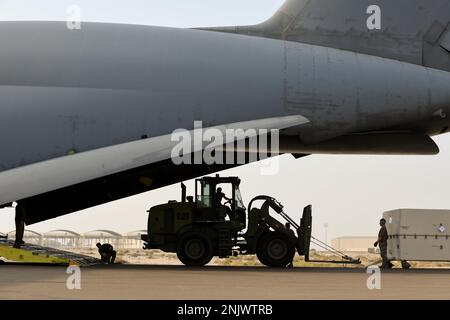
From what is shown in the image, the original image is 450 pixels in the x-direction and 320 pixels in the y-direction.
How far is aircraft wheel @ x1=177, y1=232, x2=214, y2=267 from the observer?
1628 cm

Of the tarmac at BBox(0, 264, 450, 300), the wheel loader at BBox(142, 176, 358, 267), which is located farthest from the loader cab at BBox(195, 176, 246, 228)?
the tarmac at BBox(0, 264, 450, 300)

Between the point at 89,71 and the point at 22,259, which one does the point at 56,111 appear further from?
the point at 22,259

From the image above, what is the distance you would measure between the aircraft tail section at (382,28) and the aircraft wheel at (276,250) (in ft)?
17.0

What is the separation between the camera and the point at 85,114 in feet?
50.1

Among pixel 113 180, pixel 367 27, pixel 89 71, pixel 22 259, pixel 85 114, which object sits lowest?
pixel 22 259

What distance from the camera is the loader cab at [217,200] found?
17.1m

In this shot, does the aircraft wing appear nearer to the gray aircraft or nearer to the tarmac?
the gray aircraft

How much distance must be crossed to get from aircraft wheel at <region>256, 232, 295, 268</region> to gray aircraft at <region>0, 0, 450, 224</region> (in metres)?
2.50

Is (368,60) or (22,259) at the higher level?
(368,60)

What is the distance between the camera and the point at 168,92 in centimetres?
1528
